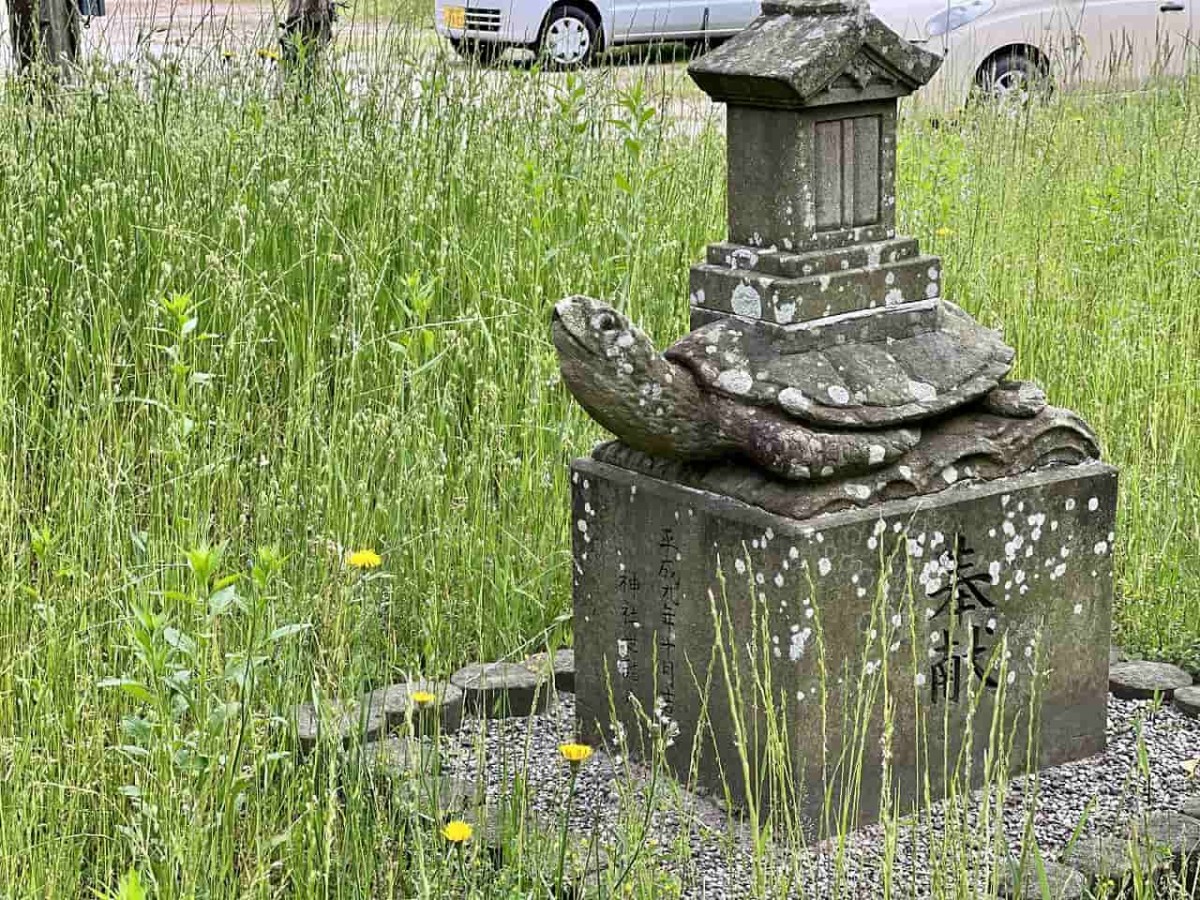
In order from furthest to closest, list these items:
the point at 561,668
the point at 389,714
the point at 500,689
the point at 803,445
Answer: the point at 561,668
the point at 500,689
the point at 389,714
the point at 803,445

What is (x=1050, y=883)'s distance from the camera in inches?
122

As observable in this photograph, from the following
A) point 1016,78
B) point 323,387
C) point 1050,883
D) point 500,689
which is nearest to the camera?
point 1050,883

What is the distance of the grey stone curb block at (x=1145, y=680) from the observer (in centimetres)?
406

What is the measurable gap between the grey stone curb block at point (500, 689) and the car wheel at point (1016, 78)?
4136 mm

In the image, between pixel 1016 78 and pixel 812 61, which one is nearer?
pixel 812 61

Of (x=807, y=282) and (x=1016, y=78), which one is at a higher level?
(x=1016, y=78)

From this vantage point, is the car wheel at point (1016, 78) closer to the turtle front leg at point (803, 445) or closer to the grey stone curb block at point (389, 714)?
the turtle front leg at point (803, 445)

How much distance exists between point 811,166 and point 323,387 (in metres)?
1.51

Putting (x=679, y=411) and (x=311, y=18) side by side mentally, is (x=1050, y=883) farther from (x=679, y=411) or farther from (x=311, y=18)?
(x=311, y=18)

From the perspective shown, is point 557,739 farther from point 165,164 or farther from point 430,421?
point 165,164

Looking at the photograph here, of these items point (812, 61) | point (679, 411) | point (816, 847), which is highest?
point (812, 61)

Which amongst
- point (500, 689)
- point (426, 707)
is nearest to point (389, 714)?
point (426, 707)

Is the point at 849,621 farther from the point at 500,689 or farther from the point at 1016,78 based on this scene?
the point at 1016,78

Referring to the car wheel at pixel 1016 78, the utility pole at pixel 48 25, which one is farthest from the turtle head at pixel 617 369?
the car wheel at pixel 1016 78
